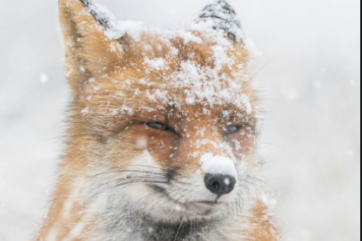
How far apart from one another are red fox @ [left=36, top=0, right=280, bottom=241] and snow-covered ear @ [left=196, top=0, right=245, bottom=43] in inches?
11.7

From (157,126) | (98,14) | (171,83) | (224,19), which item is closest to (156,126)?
(157,126)

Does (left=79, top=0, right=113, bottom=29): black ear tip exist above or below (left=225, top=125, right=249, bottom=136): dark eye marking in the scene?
above

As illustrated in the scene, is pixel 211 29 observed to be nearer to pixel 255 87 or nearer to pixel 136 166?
pixel 255 87

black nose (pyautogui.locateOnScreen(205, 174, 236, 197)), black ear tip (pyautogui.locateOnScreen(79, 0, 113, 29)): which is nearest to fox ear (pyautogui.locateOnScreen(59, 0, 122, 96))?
black ear tip (pyautogui.locateOnScreen(79, 0, 113, 29))

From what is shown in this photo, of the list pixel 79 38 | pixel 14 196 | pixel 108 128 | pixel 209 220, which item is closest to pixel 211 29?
pixel 79 38

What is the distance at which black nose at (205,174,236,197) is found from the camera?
2127 millimetres

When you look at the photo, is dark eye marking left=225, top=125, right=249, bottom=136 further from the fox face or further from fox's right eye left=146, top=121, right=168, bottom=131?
fox's right eye left=146, top=121, right=168, bottom=131

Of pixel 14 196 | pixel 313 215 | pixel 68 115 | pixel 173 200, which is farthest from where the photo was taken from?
pixel 313 215

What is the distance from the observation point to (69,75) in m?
2.79

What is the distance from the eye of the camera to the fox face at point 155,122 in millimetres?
2297

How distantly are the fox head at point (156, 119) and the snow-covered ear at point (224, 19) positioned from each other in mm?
255

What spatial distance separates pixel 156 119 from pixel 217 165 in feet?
1.55

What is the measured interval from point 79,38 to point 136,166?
3.23 feet

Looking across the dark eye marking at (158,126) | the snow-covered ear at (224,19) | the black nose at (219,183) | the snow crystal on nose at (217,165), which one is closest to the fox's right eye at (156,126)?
the dark eye marking at (158,126)
